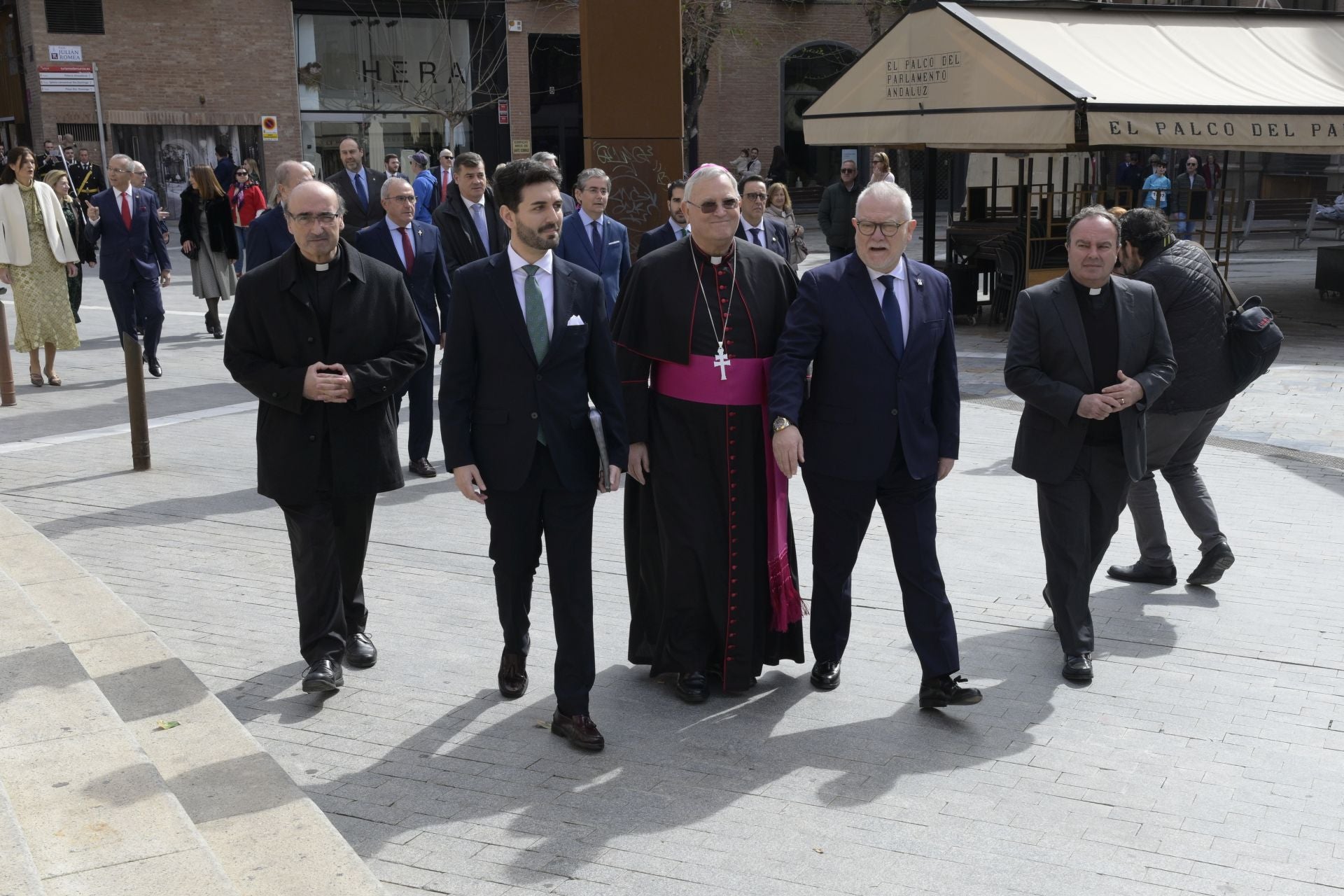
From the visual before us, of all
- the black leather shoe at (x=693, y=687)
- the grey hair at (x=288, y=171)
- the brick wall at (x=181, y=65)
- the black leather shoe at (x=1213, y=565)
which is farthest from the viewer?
the brick wall at (x=181, y=65)

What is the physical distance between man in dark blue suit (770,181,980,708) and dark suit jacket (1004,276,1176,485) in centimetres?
50

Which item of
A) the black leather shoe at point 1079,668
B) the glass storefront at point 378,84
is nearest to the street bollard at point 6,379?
the black leather shoe at point 1079,668

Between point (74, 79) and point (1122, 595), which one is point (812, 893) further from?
point (74, 79)

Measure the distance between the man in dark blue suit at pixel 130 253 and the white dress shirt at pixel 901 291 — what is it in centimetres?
922

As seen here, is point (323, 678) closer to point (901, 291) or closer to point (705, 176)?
point (705, 176)

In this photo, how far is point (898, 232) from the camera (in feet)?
15.9

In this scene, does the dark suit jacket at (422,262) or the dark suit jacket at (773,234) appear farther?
the dark suit jacket at (773,234)

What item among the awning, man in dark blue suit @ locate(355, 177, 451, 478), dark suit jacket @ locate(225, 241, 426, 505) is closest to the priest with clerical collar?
dark suit jacket @ locate(225, 241, 426, 505)

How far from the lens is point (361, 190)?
11516mm

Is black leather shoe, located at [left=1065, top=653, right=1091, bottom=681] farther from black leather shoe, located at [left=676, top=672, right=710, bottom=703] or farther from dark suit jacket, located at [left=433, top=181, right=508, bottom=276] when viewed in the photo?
dark suit jacket, located at [left=433, top=181, right=508, bottom=276]

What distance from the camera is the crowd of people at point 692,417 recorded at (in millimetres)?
4746

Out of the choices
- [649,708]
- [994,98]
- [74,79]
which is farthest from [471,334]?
[74,79]

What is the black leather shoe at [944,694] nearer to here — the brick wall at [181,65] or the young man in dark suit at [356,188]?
the young man in dark suit at [356,188]

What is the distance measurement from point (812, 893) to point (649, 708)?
1.46m
